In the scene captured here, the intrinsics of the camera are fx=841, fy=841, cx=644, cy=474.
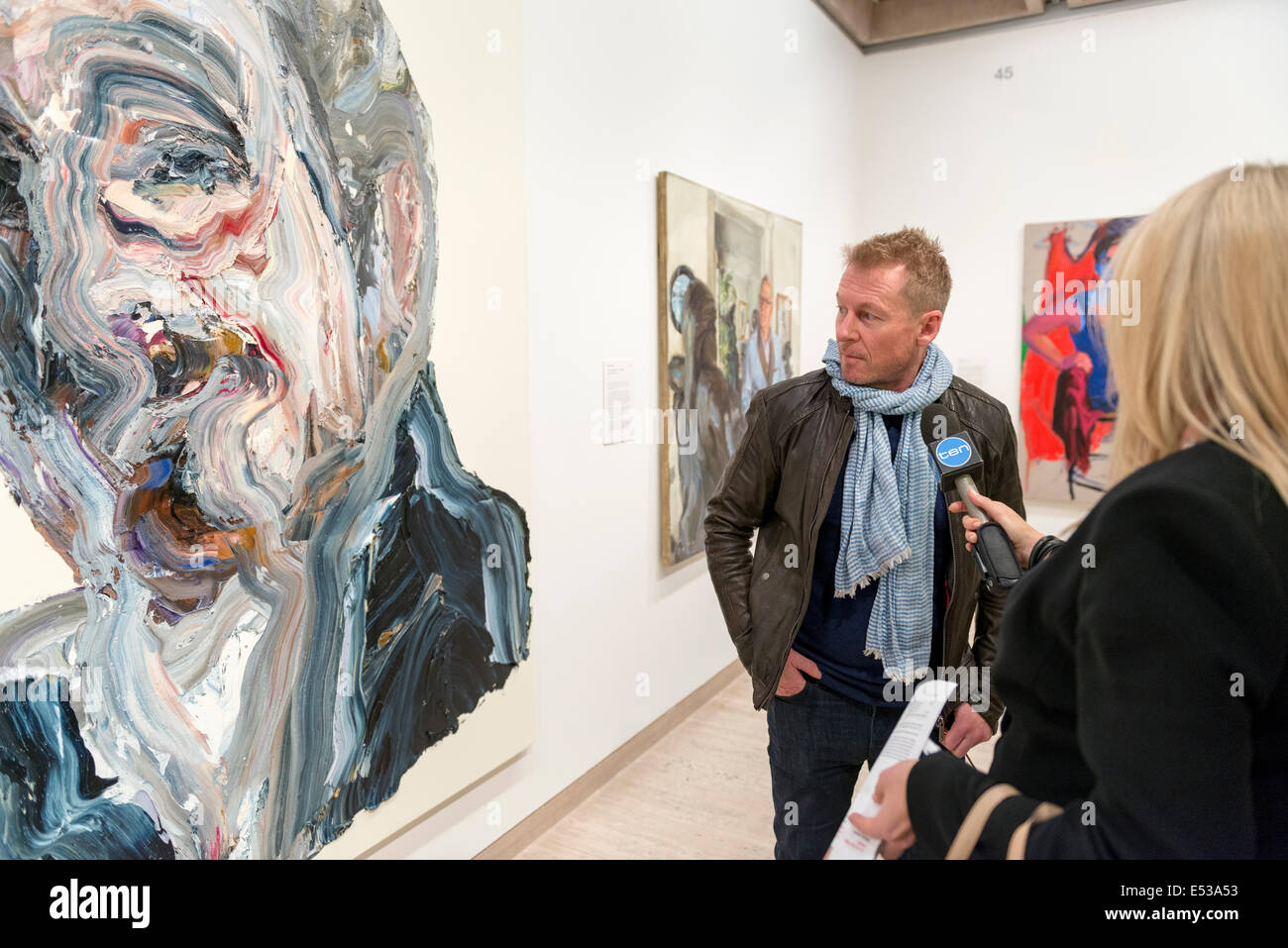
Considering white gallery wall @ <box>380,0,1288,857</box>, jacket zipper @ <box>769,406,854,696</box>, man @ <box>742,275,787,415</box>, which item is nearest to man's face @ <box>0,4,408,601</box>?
white gallery wall @ <box>380,0,1288,857</box>

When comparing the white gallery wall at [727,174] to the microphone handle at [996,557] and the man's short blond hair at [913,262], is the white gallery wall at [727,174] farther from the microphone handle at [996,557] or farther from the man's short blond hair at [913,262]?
the microphone handle at [996,557]

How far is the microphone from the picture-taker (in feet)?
4.59

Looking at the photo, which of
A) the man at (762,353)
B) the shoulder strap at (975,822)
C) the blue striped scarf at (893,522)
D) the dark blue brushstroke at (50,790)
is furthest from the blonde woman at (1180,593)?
the man at (762,353)

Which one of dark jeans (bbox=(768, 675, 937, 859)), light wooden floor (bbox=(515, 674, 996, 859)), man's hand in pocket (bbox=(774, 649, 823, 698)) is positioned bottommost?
light wooden floor (bbox=(515, 674, 996, 859))

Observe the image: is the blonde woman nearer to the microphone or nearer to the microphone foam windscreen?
the microphone

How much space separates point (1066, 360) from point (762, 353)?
83.2 inches

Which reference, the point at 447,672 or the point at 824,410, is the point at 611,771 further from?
the point at 824,410

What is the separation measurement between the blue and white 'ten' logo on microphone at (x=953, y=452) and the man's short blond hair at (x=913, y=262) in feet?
1.39

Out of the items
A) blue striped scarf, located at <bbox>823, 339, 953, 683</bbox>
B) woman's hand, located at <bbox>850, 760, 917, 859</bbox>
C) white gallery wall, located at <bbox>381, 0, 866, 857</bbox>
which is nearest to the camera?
woman's hand, located at <bbox>850, 760, 917, 859</bbox>

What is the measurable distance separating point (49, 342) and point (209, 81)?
1.90 ft

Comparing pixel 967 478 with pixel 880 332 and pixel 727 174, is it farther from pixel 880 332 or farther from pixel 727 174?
pixel 727 174

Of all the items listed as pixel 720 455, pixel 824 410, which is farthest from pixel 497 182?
pixel 720 455

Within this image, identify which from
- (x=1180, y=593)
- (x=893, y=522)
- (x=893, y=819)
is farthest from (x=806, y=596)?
(x=1180, y=593)

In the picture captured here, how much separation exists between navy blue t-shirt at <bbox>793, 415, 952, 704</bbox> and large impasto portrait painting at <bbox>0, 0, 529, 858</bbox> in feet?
3.13
